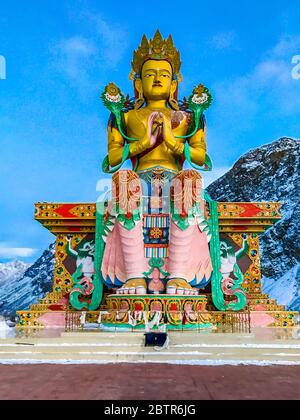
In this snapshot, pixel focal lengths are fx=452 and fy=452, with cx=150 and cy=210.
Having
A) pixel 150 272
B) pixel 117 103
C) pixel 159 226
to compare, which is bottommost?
pixel 150 272

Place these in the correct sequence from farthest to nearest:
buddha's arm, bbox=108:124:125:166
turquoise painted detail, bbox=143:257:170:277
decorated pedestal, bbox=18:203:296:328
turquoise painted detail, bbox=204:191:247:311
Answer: buddha's arm, bbox=108:124:125:166 → decorated pedestal, bbox=18:203:296:328 → turquoise painted detail, bbox=204:191:247:311 → turquoise painted detail, bbox=143:257:170:277

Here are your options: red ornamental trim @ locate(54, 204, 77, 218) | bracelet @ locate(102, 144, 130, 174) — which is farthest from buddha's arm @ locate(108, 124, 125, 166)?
red ornamental trim @ locate(54, 204, 77, 218)

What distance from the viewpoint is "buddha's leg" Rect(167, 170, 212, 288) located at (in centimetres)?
1052

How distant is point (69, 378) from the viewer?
535 centimetres

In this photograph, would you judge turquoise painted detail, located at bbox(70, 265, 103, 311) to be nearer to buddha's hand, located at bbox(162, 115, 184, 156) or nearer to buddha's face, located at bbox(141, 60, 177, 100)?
buddha's hand, located at bbox(162, 115, 184, 156)

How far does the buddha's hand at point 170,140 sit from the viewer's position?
11568 mm

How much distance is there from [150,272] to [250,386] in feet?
20.1

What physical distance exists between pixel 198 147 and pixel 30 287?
31.4 metres

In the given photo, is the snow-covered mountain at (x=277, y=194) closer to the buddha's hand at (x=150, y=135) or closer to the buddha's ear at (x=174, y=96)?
the buddha's ear at (x=174, y=96)

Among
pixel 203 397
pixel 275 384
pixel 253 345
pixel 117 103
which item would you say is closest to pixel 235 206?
pixel 117 103

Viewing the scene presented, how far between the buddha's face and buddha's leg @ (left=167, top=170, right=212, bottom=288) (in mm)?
2927

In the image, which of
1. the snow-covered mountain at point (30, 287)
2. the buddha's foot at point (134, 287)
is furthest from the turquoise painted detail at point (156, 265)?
the snow-covered mountain at point (30, 287)
